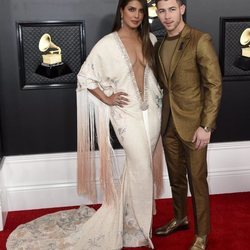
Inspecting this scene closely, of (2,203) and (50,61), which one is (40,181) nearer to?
(2,203)

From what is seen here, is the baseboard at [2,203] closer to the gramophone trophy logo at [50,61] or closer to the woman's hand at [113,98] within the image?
the gramophone trophy logo at [50,61]

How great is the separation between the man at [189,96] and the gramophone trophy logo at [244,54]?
3.66ft

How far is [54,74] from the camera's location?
122 inches

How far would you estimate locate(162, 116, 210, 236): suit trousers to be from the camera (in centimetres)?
242

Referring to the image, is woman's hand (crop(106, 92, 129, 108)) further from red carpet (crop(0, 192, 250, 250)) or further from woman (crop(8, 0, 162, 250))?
red carpet (crop(0, 192, 250, 250))

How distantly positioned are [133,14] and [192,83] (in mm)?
564

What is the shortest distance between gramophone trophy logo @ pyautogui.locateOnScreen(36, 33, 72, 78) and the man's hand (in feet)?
4.17

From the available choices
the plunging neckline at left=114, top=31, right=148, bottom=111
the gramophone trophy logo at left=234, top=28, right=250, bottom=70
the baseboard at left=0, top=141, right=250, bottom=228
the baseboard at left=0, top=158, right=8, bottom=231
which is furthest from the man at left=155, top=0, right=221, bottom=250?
the baseboard at left=0, top=158, right=8, bottom=231

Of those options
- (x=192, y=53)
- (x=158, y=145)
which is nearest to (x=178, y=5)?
(x=192, y=53)

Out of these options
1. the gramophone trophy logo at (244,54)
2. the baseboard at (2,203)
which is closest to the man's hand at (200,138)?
the gramophone trophy logo at (244,54)

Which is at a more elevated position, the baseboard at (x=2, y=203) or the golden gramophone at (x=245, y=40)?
the golden gramophone at (x=245, y=40)

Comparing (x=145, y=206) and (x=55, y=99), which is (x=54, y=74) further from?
(x=145, y=206)

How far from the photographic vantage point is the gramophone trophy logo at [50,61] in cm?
304

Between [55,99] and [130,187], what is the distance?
1.05 meters
